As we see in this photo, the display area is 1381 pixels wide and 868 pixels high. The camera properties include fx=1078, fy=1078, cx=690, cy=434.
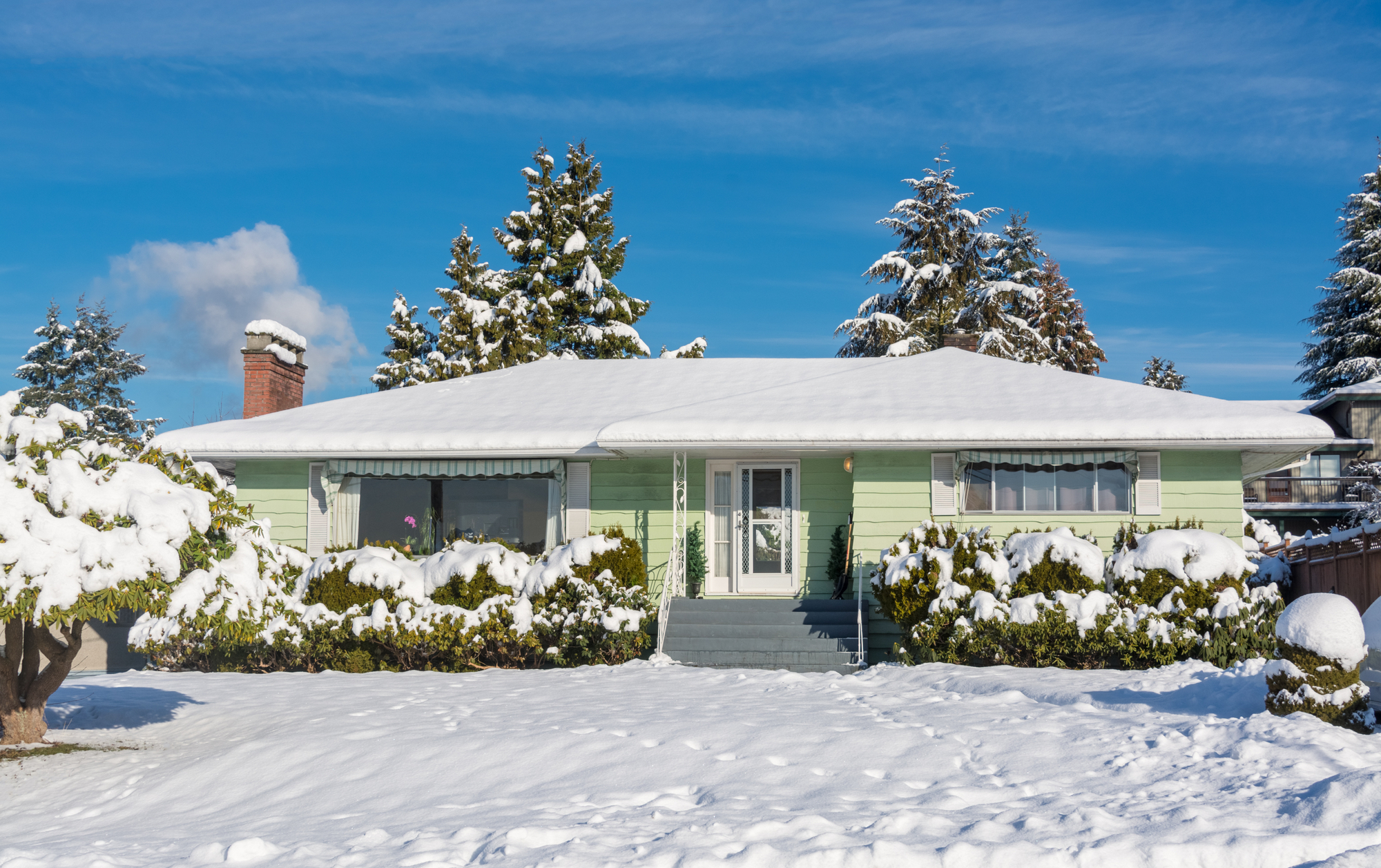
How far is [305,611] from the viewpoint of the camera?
41.7 feet

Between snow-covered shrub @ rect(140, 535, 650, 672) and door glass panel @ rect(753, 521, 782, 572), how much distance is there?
2071mm

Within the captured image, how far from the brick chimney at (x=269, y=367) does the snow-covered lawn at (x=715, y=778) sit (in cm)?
804

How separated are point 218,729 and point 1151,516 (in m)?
11.0

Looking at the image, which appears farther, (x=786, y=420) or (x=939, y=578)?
(x=786, y=420)

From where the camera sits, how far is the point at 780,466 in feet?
48.4

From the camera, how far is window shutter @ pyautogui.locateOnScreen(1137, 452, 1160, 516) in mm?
13711

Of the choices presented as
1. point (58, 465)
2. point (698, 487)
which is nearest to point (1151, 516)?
point (698, 487)

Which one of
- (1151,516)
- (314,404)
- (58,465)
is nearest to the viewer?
(58,465)

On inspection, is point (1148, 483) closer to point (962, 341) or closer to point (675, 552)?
point (675, 552)

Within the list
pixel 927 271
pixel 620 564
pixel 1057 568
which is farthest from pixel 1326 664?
pixel 927 271

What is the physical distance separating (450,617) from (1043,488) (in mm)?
7674

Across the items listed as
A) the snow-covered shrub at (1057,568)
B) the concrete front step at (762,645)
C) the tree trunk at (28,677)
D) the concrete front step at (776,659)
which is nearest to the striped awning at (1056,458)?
the snow-covered shrub at (1057,568)

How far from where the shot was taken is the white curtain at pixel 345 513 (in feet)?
48.2

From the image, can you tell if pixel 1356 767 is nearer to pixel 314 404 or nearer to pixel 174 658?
pixel 174 658
